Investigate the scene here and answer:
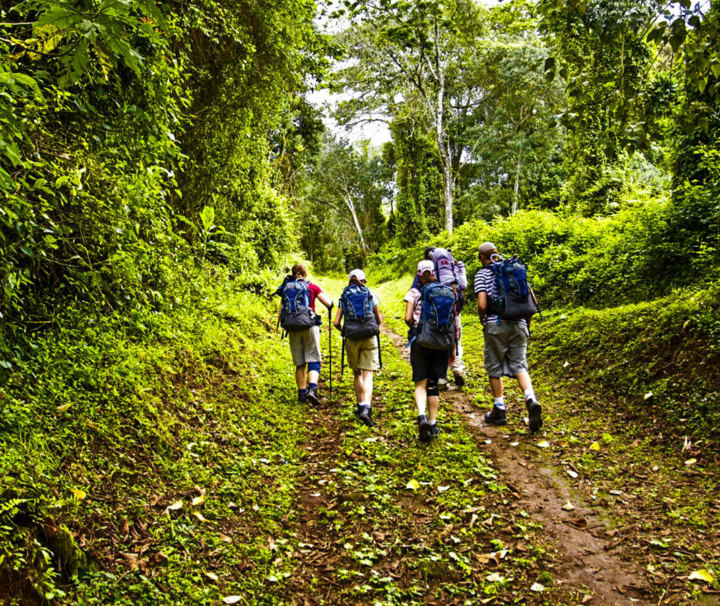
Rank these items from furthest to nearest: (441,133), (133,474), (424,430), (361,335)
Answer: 1. (441,133)
2. (361,335)
3. (424,430)
4. (133,474)

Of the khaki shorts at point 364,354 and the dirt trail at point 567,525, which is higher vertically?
the khaki shorts at point 364,354

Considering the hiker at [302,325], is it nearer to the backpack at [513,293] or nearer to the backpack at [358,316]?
the backpack at [358,316]

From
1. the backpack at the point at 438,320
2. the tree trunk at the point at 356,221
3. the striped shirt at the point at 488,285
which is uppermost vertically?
the tree trunk at the point at 356,221

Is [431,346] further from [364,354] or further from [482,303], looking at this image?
[364,354]

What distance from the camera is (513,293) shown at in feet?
21.2

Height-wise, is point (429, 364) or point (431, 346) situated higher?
point (431, 346)

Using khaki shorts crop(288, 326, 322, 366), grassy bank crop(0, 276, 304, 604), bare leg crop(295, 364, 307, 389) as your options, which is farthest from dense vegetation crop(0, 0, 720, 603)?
khaki shorts crop(288, 326, 322, 366)

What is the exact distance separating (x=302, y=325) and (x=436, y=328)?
2.40m

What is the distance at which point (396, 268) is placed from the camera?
2941 centimetres

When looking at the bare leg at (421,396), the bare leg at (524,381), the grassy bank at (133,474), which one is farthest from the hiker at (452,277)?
the grassy bank at (133,474)

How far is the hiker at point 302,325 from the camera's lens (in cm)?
767

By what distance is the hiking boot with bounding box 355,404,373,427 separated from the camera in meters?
6.75

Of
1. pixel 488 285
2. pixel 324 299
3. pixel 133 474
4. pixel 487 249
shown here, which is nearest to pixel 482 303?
pixel 488 285

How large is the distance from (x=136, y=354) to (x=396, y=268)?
2459 centimetres
